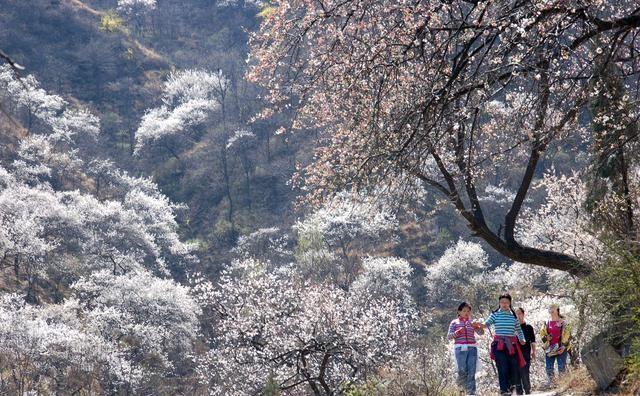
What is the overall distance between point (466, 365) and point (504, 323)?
2.33ft

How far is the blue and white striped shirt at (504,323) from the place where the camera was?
28.9 feet

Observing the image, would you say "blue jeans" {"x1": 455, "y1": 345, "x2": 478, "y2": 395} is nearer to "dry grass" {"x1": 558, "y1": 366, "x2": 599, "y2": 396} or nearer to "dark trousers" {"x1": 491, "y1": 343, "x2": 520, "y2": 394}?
"dark trousers" {"x1": 491, "y1": 343, "x2": 520, "y2": 394}

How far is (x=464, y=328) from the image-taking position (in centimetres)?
915

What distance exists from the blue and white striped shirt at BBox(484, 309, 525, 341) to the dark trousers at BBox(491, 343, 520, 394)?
0.64ft

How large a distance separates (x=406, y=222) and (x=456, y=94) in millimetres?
53452

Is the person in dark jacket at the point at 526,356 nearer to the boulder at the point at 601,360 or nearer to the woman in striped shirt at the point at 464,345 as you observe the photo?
the woman in striped shirt at the point at 464,345

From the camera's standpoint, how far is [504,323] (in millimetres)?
8805

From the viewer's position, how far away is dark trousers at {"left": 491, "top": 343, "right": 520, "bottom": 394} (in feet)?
29.0

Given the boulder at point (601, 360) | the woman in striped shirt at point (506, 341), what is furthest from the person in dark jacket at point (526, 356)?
the boulder at point (601, 360)

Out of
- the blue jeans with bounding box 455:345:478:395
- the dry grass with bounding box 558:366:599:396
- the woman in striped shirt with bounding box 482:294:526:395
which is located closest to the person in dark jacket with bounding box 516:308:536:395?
the woman in striped shirt with bounding box 482:294:526:395

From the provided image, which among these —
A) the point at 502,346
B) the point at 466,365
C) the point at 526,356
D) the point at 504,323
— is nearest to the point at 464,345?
the point at 466,365

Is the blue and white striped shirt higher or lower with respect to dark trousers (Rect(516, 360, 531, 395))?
higher

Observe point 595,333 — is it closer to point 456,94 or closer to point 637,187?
point 637,187

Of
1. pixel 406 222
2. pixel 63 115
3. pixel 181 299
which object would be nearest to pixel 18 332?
pixel 181 299
